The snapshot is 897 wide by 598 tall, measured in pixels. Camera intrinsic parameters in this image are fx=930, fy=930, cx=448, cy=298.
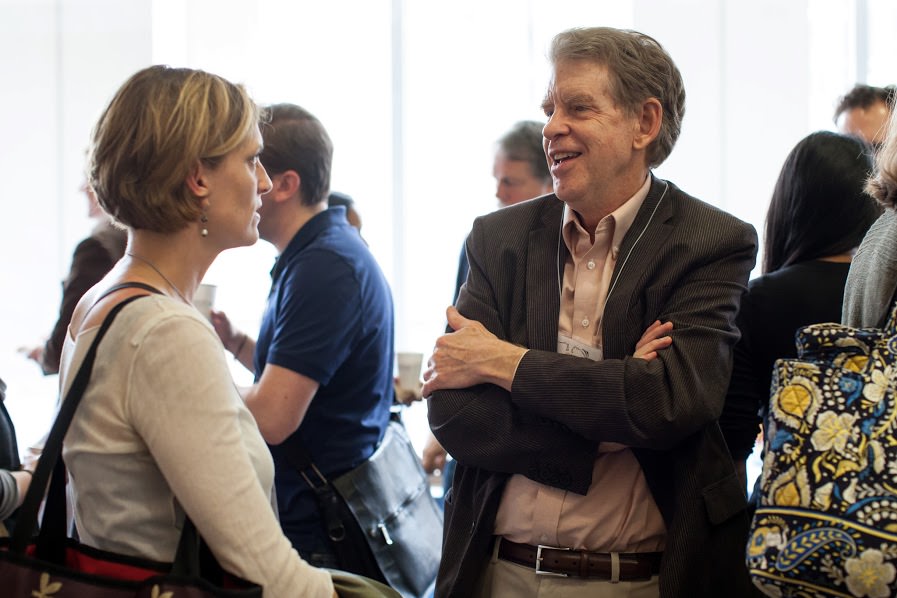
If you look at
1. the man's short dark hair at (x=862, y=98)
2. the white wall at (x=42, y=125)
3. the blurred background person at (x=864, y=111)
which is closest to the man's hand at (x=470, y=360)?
the blurred background person at (x=864, y=111)

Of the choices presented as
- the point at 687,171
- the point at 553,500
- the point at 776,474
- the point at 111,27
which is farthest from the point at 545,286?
the point at 111,27

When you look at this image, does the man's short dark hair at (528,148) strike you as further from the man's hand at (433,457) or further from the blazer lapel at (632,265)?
the blazer lapel at (632,265)

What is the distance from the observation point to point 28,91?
519 centimetres

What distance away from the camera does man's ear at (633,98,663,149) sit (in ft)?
5.79

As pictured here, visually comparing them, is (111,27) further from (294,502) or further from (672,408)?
(672,408)

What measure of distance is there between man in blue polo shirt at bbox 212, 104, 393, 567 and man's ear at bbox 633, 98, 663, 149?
0.82 meters

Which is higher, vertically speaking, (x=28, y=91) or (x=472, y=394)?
(x=28, y=91)

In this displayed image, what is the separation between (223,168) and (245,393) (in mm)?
856

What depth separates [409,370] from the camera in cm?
291

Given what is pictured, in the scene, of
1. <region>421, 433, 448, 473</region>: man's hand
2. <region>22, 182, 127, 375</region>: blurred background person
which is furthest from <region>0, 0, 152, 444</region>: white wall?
<region>421, 433, 448, 473</region>: man's hand

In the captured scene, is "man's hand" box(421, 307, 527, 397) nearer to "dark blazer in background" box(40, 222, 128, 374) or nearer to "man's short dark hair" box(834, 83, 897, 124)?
"dark blazer in background" box(40, 222, 128, 374)

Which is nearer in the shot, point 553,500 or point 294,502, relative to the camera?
point 553,500

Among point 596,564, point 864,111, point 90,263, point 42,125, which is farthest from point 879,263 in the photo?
point 42,125

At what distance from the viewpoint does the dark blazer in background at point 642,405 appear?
1567mm
